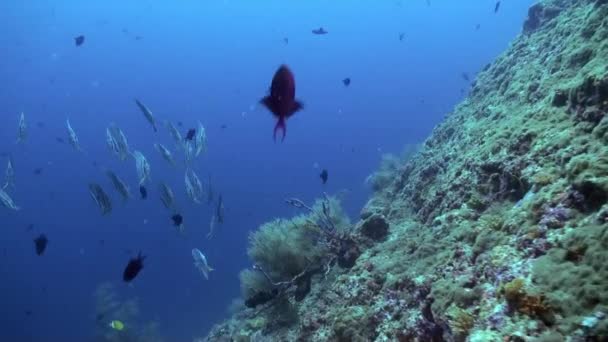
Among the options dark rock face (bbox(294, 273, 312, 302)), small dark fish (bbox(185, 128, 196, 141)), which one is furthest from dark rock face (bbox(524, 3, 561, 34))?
small dark fish (bbox(185, 128, 196, 141))

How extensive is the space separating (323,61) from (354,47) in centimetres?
934

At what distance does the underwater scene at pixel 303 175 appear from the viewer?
158 inches

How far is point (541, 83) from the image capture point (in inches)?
267

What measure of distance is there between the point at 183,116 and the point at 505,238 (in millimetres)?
102844

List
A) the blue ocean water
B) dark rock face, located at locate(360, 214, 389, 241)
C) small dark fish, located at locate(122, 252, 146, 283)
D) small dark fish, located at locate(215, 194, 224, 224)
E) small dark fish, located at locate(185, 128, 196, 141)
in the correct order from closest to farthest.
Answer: small dark fish, located at locate(122, 252, 146, 283), dark rock face, located at locate(360, 214, 389, 241), small dark fish, located at locate(185, 128, 196, 141), small dark fish, located at locate(215, 194, 224, 224), the blue ocean water

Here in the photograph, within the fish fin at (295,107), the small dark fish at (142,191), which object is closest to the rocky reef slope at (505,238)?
the fish fin at (295,107)

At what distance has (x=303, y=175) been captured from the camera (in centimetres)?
8200

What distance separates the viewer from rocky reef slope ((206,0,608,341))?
123 inches

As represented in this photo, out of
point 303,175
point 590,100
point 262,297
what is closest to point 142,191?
point 262,297

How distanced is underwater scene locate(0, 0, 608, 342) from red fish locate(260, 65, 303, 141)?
2 cm

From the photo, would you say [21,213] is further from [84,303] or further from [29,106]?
[84,303]

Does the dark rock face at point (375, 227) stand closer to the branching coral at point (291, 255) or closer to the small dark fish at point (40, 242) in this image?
the branching coral at point (291, 255)

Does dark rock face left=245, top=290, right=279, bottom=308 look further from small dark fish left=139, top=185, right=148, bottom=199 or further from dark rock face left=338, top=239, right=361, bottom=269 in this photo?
small dark fish left=139, top=185, right=148, bottom=199

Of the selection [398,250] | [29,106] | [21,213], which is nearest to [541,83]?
[398,250]
